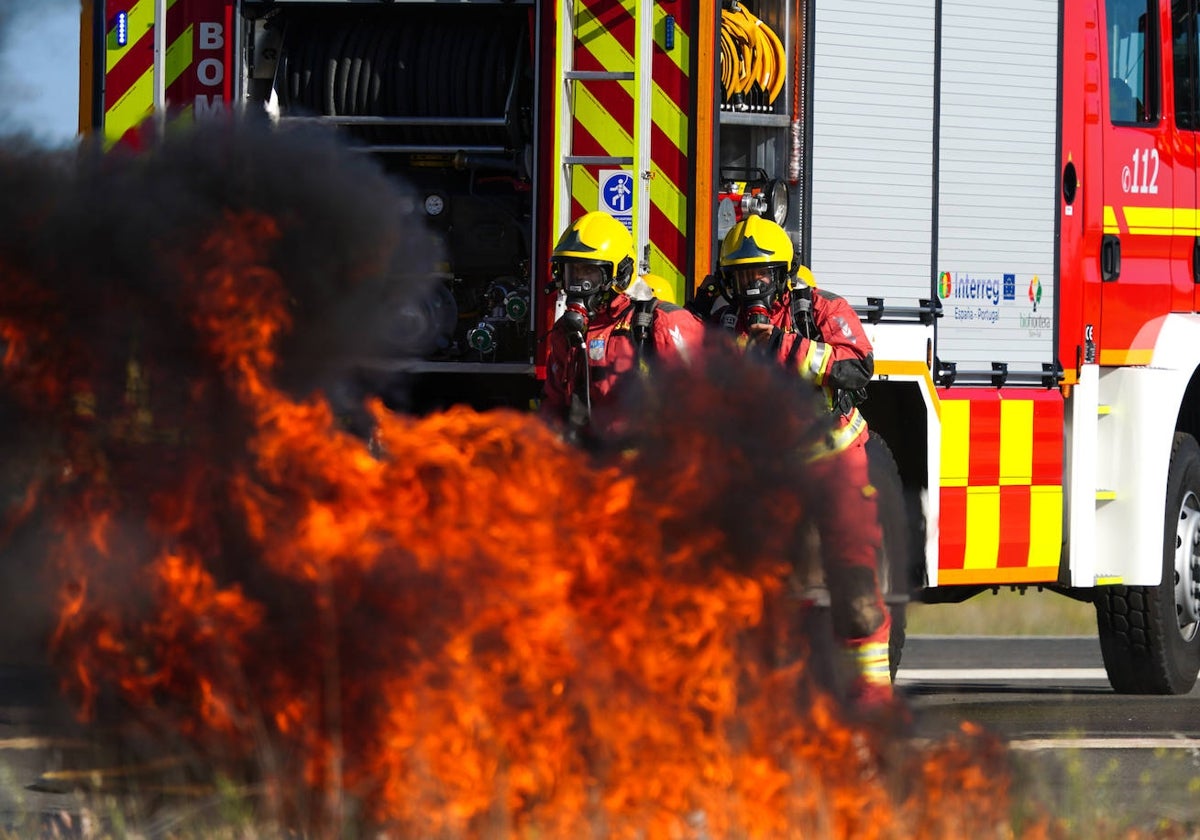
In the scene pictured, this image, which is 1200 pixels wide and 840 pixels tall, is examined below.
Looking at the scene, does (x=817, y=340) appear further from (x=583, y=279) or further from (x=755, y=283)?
(x=583, y=279)

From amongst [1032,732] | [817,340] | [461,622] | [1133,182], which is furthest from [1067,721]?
[461,622]

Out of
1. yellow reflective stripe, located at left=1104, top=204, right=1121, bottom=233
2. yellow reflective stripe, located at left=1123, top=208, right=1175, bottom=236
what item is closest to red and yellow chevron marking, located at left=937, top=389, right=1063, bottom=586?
yellow reflective stripe, located at left=1104, top=204, right=1121, bottom=233

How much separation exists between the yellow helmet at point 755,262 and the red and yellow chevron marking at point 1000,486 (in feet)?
5.19

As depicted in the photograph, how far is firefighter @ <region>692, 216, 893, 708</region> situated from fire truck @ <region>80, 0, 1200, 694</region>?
1.69 ft

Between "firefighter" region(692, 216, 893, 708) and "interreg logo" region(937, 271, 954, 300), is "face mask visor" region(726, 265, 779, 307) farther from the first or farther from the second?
"interreg logo" region(937, 271, 954, 300)

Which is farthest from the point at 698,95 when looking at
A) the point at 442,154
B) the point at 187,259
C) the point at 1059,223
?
the point at 187,259

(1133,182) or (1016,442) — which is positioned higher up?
(1133,182)

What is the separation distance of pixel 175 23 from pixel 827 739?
4620 mm

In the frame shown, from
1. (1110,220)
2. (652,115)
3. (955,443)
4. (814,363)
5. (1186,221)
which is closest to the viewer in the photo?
(814,363)

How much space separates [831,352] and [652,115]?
4.49 ft

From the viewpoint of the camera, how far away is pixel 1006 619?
1617cm

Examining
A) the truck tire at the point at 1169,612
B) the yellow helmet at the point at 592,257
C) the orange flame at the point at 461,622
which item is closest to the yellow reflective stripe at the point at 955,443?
the truck tire at the point at 1169,612

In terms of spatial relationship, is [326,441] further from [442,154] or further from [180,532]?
[442,154]

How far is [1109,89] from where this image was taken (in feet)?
30.5
